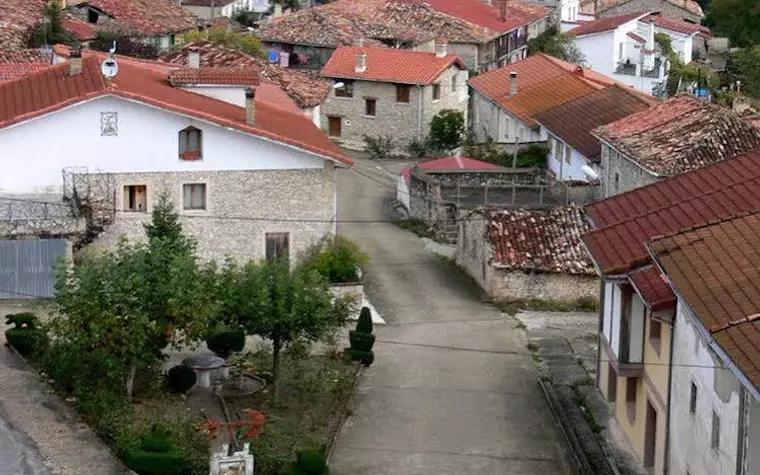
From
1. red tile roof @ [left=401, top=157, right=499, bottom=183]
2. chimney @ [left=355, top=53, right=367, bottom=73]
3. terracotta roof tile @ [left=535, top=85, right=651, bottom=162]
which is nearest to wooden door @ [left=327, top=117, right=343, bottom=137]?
chimney @ [left=355, top=53, right=367, bottom=73]

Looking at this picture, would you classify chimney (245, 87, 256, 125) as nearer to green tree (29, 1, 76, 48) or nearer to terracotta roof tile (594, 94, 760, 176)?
terracotta roof tile (594, 94, 760, 176)

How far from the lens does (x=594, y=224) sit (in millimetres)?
34062

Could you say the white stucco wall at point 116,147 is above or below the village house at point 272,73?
below

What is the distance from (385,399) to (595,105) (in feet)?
74.8

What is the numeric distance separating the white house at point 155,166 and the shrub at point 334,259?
0.29 meters

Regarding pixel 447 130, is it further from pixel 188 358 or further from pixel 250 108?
pixel 188 358

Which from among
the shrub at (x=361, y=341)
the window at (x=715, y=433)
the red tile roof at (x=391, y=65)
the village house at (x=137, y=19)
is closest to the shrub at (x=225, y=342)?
the shrub at (x=361, y=341)

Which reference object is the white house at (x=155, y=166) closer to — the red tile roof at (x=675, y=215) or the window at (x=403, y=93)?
the red tile roof at (x=675, y=215)

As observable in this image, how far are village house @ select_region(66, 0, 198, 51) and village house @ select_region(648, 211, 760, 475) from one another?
5247 cm

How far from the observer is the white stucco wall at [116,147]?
40.4m

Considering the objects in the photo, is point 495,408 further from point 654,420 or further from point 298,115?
point 298,115

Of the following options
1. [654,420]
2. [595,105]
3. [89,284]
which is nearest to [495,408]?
[654,420]

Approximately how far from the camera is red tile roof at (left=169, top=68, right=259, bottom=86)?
44.1m

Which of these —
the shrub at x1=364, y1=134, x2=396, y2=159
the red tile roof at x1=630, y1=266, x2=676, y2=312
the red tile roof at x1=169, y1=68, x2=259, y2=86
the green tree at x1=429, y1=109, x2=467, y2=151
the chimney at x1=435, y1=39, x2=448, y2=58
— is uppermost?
the chimney at x1=435, y1=39, x2=448, y2=58
